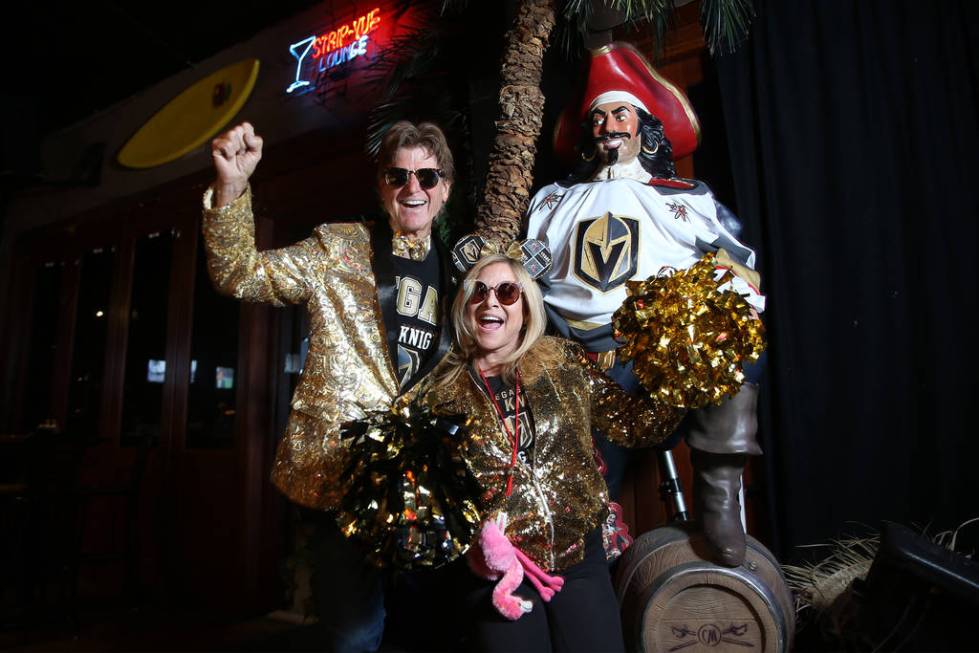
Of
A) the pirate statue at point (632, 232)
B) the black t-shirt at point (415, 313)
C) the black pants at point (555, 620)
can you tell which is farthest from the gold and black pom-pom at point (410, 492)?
the pirate statue at point (632, 232)

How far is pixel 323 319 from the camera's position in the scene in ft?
6.42

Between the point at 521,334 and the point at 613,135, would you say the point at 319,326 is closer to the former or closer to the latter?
the point at 521,334

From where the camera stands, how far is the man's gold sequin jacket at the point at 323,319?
1.82 meters

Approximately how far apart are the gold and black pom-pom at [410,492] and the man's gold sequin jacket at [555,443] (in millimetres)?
87

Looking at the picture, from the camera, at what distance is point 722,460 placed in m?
1.87

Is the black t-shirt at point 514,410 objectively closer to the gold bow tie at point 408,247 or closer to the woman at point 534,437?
the woman at point 534,437

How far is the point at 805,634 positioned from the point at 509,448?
1.42 m

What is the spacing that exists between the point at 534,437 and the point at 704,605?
696 millimetres

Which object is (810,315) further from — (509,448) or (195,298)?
(195,298)

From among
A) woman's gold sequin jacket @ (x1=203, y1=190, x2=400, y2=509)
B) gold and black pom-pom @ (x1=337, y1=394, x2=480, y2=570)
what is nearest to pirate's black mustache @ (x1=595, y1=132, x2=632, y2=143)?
woman's gold sequin jacket @ (x1=203, y1=190, x2=400, y2=509)

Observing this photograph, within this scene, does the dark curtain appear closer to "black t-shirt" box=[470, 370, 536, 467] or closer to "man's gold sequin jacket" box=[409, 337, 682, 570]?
"man's gold sequin jacket" box=[409, 337, 682, 570]

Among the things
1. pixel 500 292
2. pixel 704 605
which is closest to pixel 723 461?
pixel 704 605

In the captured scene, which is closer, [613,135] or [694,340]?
[694,340]

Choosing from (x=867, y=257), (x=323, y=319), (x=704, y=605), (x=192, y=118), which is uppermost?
(x=192, y=118)
